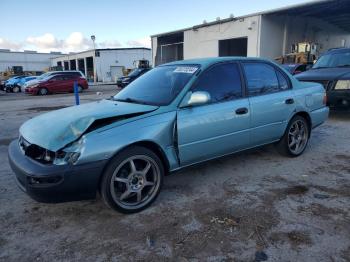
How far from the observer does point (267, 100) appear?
4367 millimetres

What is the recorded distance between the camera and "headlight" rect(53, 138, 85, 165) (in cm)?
283

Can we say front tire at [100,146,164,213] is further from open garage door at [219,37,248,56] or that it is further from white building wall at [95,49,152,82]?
white building wall at [95,49,152,82]

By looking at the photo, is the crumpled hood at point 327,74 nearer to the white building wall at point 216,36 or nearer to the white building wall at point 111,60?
the white building wall at point 216,36

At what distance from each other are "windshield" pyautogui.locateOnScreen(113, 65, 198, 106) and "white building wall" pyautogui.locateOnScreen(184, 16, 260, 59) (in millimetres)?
17844

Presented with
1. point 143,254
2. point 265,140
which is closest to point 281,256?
point 143,254

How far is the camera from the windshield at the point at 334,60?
8430mm

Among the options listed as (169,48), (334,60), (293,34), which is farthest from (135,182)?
(169,48)

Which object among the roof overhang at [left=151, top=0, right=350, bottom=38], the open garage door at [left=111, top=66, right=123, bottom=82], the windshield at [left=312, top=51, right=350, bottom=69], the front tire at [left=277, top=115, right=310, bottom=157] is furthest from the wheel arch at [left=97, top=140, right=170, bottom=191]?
the open garage door at [left=111, top=66, right=123, bottom=82]

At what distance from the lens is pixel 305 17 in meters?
23.3

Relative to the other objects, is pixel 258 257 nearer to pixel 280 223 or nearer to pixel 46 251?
pixel 280 223

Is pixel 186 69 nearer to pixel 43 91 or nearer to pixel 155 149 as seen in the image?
pixel 155 149

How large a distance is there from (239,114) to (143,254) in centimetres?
217

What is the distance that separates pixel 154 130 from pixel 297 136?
2.82 m

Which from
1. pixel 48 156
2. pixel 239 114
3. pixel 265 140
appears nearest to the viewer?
pixel 48 156
